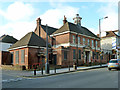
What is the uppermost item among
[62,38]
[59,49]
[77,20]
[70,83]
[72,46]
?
[77,20]

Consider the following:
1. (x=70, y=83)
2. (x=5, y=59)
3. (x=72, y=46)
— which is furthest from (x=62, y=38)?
(x=70, y=83)

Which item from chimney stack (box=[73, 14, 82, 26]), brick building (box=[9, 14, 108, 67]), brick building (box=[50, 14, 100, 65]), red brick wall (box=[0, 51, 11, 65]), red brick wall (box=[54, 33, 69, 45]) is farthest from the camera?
chimney stack (box=[73, 14, 82, 26])

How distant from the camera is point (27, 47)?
82.8ft

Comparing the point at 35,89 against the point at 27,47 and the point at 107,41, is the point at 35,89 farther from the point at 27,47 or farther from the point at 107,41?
the point at 107,41

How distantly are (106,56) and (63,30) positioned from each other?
61.3 feet

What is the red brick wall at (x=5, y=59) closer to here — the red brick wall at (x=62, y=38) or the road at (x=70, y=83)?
the red brick wall at (x=62, y=38)

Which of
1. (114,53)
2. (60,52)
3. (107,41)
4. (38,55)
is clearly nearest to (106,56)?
(114,53)

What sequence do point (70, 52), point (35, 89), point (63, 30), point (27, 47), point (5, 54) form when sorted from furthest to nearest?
point (5, 54) → point (63, 30) → point (70, 52) → point (27, 47) → point (35, 89)

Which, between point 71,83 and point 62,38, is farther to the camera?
point 62,38

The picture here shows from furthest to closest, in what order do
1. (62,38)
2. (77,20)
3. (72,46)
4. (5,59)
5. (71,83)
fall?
(77,20), (5,59), (62,38), (72,46), (71,83)

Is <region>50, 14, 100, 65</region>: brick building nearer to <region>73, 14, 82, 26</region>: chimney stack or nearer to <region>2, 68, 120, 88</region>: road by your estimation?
<region>73, 14, 82, 26</region>: chimney stack

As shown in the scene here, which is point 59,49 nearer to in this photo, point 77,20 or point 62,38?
point 62,38

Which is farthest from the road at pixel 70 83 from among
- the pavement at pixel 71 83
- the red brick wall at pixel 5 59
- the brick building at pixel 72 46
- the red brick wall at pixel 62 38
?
the red brick wall at pixel 5 59

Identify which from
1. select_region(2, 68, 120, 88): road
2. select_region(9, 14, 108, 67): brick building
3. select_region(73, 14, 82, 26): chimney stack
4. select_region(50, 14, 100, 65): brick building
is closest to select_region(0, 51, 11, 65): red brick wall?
select_region(9, 14, 108, 67): brick building
